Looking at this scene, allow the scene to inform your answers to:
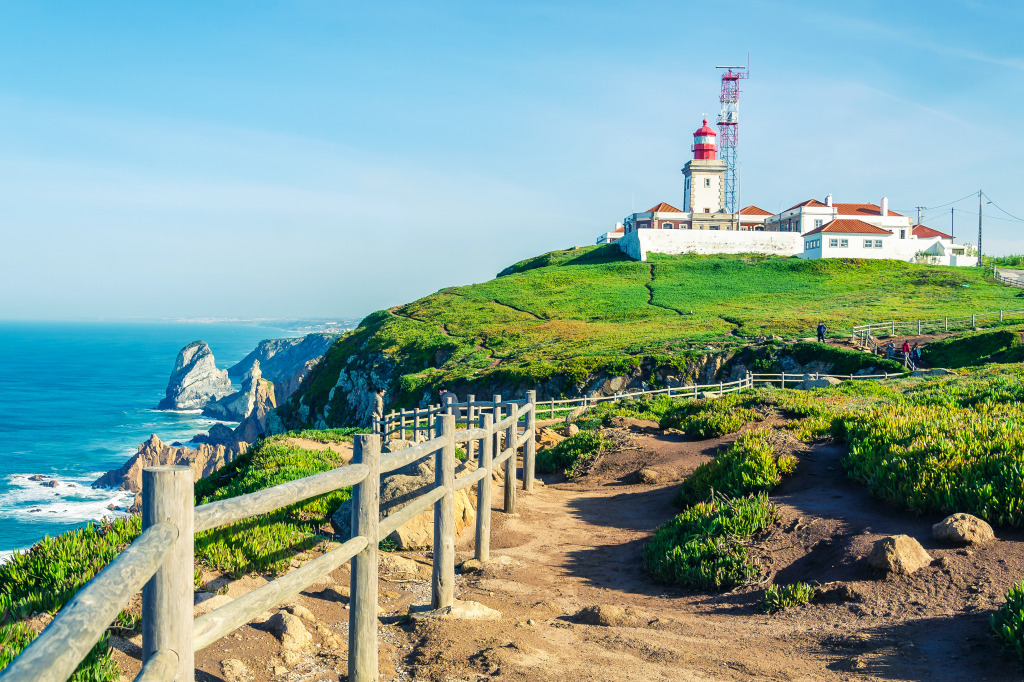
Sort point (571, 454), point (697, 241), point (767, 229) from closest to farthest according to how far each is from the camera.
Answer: point (571, 454) → point (697, 241) → point (767, 229)

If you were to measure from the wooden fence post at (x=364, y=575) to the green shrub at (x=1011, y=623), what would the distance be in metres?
4.46

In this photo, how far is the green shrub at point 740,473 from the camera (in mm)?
10219

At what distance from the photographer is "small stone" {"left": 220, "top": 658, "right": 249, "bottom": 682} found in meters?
4.88

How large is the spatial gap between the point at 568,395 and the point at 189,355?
110 m

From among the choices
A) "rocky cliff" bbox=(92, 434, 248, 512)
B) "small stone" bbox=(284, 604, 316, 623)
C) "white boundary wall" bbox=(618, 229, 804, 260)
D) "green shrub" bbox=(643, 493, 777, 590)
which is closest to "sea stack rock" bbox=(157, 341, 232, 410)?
"rocky cliff" bbox=(92, 434, 248, 512)

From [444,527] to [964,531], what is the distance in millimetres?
5030

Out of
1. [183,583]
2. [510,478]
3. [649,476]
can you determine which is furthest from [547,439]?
[183,583]

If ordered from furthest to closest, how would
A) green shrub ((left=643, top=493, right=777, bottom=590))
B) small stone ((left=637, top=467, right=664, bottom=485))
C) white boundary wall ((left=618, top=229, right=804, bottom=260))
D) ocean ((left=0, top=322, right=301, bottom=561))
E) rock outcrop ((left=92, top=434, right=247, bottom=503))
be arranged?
1. white boundary wall ((left=618, top=229, right=804, bottom=260))
2. rock outcrop ((left=92, top=434, right=247, bottom=503))
3. ocean ((left=0, top=322, right=301, bottom=561))
4. small stone ((left=637, top=467, right=664, bottom=485))
5. green shrub ((left=643, top=493, right=777, bottom=590))

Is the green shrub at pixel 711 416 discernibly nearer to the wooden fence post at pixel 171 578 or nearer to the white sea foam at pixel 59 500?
the wooden fence post at pixel 171 578

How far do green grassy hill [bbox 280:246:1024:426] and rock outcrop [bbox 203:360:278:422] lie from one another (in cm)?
2598

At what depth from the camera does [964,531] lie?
7055mm

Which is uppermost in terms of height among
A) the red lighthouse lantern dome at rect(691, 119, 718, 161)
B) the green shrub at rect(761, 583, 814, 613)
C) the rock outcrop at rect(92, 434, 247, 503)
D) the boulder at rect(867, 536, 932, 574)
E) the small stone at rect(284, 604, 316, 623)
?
the red lighthouse lantern dome at rect(691, 119, 718, 161)

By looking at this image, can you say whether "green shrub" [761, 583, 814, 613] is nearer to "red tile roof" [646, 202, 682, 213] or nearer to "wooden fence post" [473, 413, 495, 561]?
"wooden fence post" [473, 413, 495, 561]

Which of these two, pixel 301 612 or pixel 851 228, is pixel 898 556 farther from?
pixel 851 228
